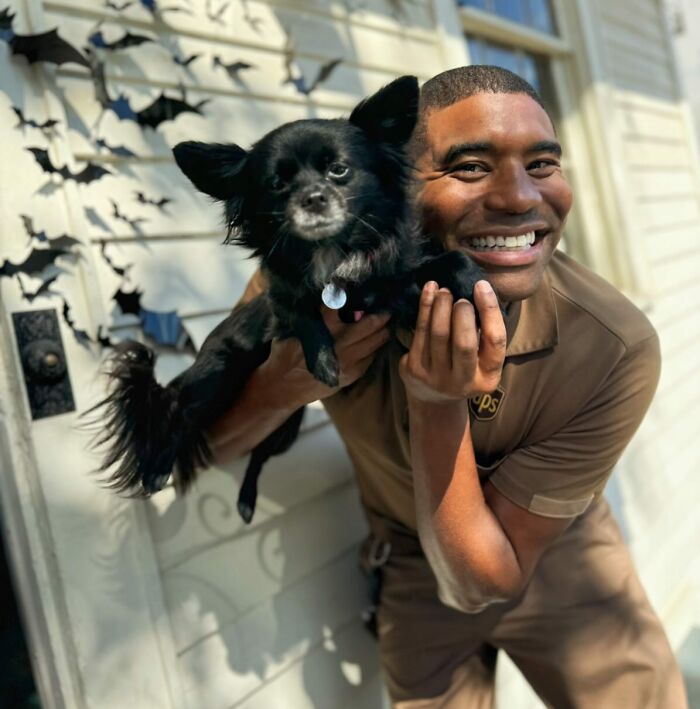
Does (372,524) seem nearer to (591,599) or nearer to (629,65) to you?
(591,599)

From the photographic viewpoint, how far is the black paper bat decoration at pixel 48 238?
1.57 m

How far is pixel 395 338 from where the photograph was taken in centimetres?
146

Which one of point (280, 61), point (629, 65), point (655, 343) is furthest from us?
point (629, 65)

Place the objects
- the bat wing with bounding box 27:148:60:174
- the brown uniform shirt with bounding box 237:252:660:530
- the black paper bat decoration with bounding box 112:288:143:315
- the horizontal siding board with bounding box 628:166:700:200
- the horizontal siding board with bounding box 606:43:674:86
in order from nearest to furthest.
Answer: the brown uniform shirt with bounding box 237:252:660:530 < the bat wing with bounding box 27:148:60:174 < the black paper bat decoration with bounding box 112:288:143:315 < the horizontal siding board with bounding box 628:166:700:200 < the horizontal siding board with bounding box 606:43:674:86

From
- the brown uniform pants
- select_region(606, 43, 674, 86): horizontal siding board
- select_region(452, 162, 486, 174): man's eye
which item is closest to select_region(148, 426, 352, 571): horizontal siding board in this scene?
the brown uniform pants

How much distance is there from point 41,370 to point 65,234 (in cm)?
34

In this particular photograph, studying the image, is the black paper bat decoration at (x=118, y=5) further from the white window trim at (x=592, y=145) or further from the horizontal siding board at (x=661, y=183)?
the horizontal siding board at (x=661, y=183)

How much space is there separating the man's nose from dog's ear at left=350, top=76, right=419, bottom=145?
210mm

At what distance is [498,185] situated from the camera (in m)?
1.37

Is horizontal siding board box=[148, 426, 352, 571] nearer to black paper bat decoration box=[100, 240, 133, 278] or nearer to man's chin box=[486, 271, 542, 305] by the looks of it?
black paper bat decoration box=[100, 240, 133, 278]

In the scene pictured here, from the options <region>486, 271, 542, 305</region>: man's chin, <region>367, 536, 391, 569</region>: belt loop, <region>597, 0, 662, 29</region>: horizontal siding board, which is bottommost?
<region>367, 536, 391, 569</region>: belt loop

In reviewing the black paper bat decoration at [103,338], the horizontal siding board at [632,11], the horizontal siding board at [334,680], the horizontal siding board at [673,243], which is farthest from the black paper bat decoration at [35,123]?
the horizontal siding board at [632,11]

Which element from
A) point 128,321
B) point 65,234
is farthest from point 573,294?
point 65,234

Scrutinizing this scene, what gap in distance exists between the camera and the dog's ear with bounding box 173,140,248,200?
1.28 m
